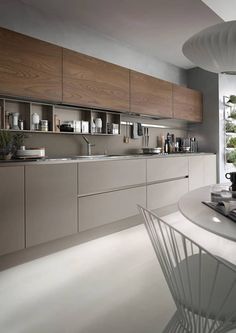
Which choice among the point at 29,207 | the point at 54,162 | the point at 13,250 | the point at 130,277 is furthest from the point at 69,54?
the point at 130,277

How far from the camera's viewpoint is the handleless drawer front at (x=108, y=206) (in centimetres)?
279

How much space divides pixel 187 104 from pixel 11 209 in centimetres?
356

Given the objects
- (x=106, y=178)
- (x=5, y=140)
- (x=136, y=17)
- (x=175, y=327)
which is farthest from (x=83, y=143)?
(x=175, y=327)

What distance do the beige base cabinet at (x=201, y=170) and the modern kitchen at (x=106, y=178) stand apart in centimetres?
3

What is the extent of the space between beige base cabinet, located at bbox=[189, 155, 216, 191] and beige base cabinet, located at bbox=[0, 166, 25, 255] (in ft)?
9.36

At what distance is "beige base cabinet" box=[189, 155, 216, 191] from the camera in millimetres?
4352

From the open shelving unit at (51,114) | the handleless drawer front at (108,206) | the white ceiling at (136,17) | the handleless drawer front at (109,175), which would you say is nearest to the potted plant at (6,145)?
the open shelving unit at (51,114)

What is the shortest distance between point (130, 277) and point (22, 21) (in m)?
2.80

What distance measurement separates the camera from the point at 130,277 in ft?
6.86

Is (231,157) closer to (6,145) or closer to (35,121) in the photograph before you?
(35,121)

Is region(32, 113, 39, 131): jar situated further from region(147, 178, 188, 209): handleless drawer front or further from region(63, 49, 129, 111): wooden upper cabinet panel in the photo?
region(147, 178, 188, 209): handleless drawer front

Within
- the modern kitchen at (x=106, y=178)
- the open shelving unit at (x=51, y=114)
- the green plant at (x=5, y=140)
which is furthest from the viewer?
the open shelving unit at (x=51, y=114)

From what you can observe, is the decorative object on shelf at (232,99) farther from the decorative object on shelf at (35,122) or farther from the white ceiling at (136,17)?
the decorative object on shelf at (35,122)

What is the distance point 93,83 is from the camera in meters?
3.15
